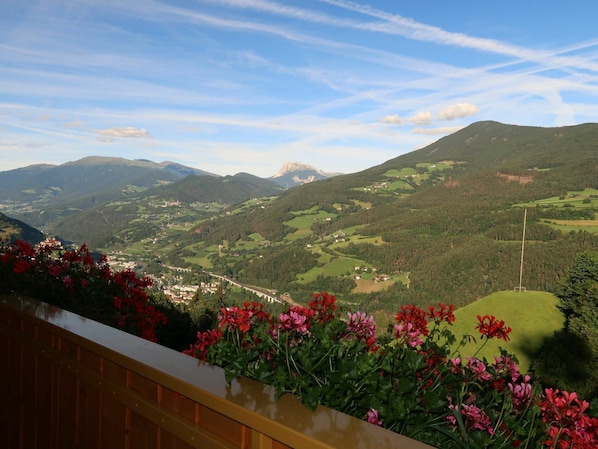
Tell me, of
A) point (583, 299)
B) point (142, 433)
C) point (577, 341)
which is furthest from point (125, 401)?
point (583, 299)

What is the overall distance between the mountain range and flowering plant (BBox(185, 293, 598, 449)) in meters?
43.4

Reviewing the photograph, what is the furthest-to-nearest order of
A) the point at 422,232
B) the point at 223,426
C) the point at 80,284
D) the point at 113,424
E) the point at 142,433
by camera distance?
1. the point at 422,232
2. the point at 80,284
3. the point at 113,424
4. the point at 142,433
5. the point at 223,426

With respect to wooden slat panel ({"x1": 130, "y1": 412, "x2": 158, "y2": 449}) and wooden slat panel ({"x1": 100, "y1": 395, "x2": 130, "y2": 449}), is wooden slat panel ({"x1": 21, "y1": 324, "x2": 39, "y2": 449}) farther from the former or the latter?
wooden slat panel ({"x1": 130, "y1": 412, "x2": 158, "y2": 449})

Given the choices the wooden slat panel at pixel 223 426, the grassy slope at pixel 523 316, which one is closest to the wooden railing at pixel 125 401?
the wooden slat panel at pixel 223 426

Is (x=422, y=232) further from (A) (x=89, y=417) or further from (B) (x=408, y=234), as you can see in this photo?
(A) (x=89, y=417)

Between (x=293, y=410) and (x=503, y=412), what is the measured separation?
2.36 feet

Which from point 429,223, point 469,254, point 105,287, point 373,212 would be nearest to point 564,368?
point 105,287

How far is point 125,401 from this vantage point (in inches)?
64.4

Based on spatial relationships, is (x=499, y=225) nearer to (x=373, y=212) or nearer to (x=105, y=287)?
(x=373, y=212)

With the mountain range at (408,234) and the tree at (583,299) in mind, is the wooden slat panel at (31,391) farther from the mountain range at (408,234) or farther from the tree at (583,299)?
the mountain range at (408,234)

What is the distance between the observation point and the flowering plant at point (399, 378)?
1.29 metres

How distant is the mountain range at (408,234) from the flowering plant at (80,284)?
41.6 metres

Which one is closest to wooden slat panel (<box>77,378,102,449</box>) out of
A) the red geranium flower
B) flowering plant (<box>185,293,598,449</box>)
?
flowering plant (<box>185,293,598,449</box>)

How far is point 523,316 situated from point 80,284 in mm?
37966
